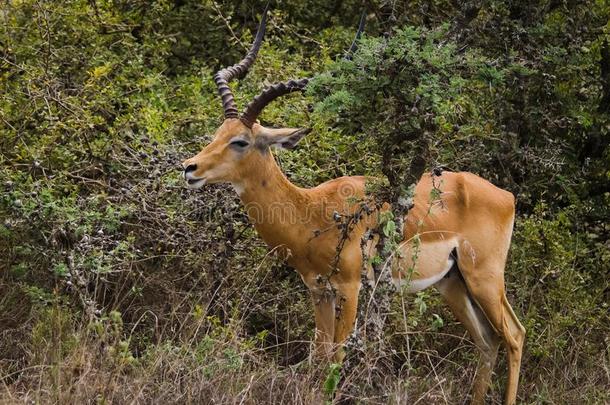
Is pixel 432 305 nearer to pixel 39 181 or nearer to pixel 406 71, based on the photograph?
pixel 406 71

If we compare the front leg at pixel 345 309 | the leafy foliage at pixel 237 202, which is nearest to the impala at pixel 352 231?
the front leg at pixel 345 309

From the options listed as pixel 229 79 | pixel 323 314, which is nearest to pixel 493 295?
pixel 323 314

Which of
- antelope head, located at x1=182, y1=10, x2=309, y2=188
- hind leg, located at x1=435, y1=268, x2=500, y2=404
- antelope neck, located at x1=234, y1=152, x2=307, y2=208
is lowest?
hind leg, located at x1=435, y1=268, x2=500, y2=404

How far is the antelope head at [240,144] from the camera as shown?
7.14m

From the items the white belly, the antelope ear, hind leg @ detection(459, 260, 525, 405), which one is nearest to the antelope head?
the antelope ear

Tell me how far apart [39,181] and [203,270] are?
129cm

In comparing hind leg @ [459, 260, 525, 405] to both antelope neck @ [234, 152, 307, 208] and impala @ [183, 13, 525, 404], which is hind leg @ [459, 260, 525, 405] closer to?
impala @ [183, 13, 525, 404]

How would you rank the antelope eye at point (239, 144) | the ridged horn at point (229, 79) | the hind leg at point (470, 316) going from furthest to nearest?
the hind leg at point (470, 316) → the ridged horn at point (229, 79) → the antelope eye at point (239, 144)

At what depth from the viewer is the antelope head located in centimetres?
714

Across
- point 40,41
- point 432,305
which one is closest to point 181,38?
point 40,41

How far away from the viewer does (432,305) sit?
810 centimetres

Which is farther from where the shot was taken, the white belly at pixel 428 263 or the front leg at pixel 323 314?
the white belly at pixel 428 263

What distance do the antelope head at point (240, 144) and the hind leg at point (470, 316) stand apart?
1.57 m

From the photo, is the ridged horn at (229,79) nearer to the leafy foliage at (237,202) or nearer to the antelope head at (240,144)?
the antelope head at (240,144)
